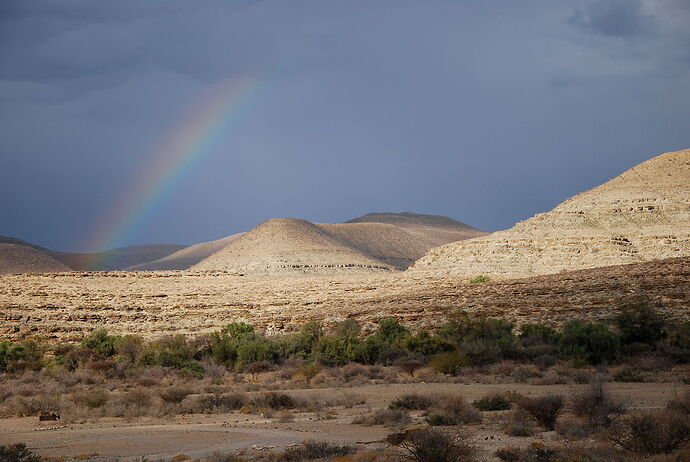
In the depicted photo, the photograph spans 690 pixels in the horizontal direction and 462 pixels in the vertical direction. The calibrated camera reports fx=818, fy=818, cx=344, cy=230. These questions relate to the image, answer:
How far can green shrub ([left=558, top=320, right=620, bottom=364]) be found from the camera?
31.4m

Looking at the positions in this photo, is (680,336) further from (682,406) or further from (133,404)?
(133,404)

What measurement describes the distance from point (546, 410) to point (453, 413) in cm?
226

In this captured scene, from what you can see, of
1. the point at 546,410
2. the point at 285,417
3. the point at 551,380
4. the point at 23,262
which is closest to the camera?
the point at 546,410

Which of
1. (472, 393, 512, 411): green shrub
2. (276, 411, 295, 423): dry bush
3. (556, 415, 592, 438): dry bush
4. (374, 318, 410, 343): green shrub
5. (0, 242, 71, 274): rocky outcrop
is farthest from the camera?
(0, 242, 71, 274): rocky outcrop

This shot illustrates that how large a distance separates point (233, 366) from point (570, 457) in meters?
25.1

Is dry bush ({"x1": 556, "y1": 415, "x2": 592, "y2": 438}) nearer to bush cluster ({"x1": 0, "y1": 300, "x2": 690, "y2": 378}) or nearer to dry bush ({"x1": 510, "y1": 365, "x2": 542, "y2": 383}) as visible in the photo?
dry bush ({"x1": 510, "y1": 365, "x2": 542, "y2": 383})

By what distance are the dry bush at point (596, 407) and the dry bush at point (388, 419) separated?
12.3 ft

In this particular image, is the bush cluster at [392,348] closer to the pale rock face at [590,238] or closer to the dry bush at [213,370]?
the dry bush at [213,370]

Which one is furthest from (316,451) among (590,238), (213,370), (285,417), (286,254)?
(286,254)

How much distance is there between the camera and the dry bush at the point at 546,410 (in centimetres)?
1703

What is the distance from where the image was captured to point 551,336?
35625 mm

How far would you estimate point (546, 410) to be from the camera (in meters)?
17.1

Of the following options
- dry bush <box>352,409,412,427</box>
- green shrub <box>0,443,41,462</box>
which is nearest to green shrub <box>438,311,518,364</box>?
dry bush <box>352,409,412,427</box>

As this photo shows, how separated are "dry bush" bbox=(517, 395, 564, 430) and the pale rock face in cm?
5395
